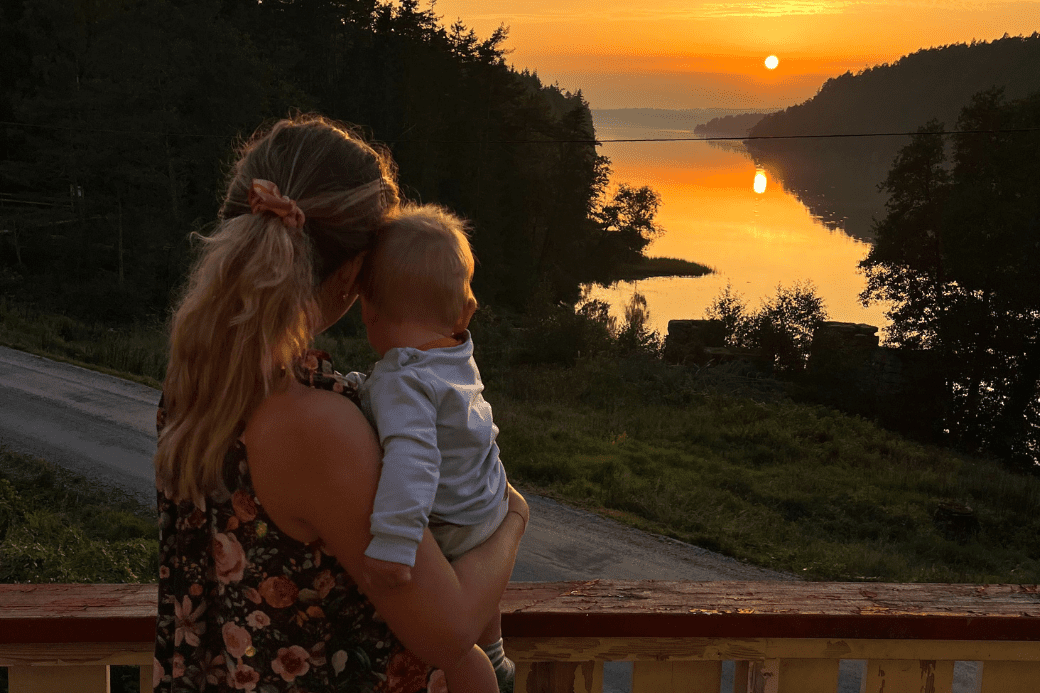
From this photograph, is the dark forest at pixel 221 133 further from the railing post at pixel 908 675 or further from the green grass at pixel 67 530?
the railing post at pixel 908 675

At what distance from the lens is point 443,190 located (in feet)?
123

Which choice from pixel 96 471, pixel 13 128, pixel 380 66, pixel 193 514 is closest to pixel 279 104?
pixel 380 66

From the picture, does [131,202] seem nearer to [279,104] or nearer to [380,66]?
[279,104]

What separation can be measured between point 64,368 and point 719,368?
16556mm

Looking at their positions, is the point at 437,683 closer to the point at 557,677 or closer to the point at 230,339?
the point at 557,677

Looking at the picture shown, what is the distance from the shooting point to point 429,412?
44.6 inches

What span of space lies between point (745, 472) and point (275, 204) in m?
14.4

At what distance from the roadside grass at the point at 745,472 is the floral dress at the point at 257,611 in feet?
31.1

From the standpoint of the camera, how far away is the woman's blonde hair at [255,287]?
107cm

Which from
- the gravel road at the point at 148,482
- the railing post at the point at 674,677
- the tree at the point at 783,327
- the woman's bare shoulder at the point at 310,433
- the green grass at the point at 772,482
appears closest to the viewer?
the woman's bare shoulder at the point at 310,433

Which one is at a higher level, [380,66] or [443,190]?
[380,66]

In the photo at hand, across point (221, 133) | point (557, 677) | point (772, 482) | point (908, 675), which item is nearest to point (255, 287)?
point (557, 677)

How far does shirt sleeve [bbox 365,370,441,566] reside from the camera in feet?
3.34

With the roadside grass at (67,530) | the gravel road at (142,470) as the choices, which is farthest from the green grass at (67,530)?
the gravel road at (142,470)
